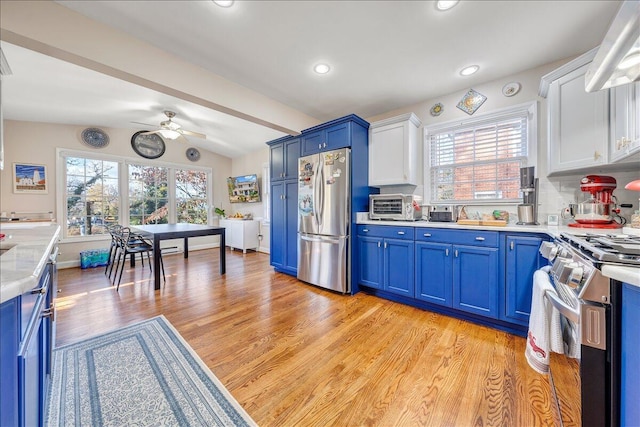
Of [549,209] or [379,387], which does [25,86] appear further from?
[549,209]

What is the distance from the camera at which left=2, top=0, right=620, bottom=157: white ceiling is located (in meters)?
1.78

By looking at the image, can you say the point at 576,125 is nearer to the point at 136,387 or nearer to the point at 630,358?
the point at 630,358

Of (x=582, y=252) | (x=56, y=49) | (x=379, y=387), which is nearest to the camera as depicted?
(x=582, y=252)

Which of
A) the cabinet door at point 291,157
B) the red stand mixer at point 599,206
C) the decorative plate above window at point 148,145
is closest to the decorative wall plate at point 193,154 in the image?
the decorative plate above window at point 148,145

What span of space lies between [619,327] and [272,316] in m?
2.24

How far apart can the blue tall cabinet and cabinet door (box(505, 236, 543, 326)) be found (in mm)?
1510

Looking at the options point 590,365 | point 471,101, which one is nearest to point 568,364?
point 590,365

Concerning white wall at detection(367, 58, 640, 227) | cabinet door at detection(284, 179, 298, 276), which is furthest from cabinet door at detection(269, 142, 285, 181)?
white wall at detection(367, 58, 640, 227)

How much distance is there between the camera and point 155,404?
51.9 inches

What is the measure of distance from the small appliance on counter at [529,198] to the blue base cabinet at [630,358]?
162cm

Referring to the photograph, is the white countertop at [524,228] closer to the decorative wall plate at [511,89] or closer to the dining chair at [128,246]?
the decorative wall plate at [511,89]

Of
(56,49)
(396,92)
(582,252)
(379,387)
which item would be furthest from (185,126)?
(582,252)

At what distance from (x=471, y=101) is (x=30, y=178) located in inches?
260

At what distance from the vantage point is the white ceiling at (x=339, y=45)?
178 cm
